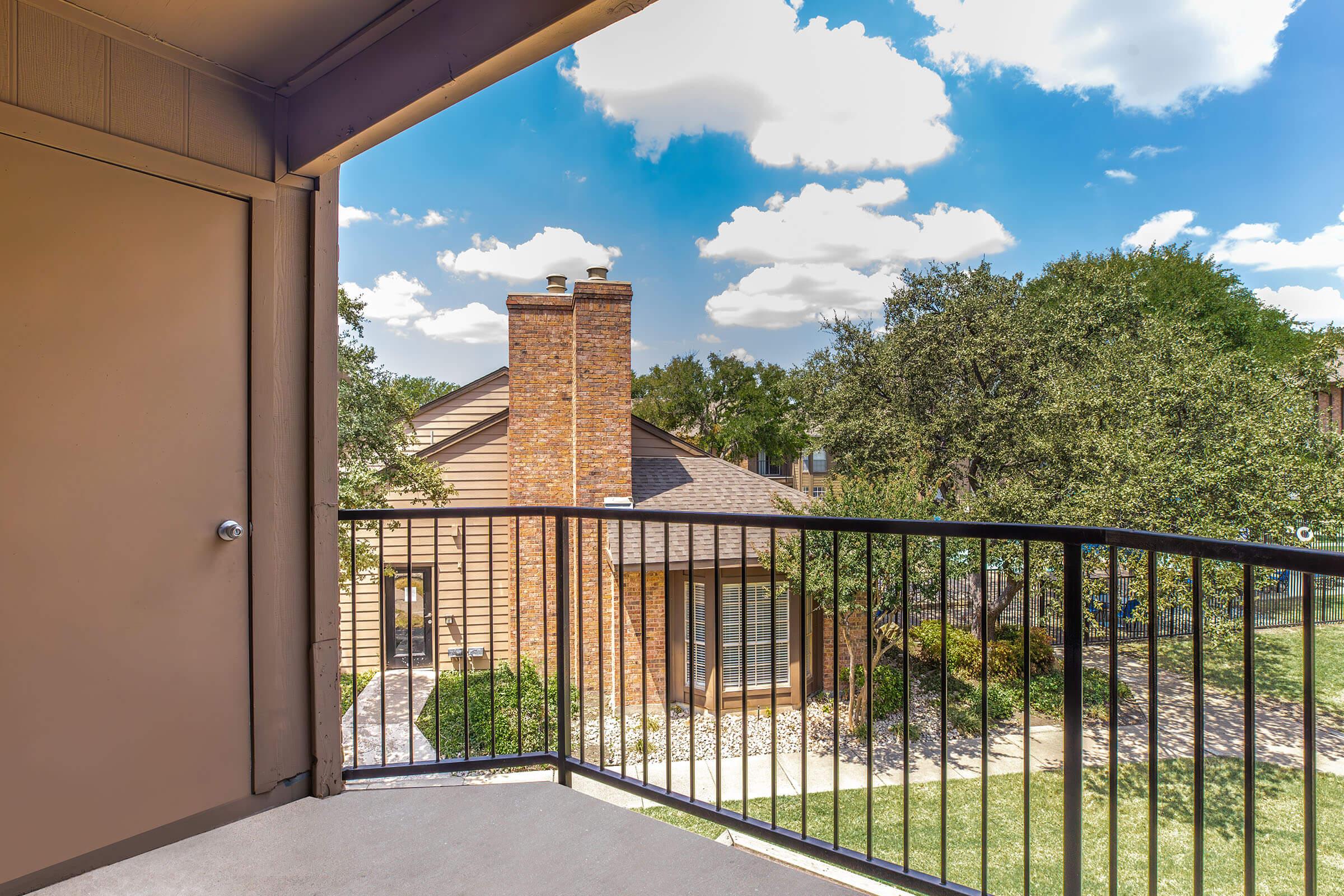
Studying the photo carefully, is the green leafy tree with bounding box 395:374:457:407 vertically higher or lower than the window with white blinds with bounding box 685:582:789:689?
higher

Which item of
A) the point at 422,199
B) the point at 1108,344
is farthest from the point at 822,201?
the point at 1108,344

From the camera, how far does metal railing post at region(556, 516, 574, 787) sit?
6.75 ft

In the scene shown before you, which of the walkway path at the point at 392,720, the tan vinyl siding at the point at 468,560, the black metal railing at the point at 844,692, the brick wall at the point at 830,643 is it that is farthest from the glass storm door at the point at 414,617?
the brick wall at the point at 830,643

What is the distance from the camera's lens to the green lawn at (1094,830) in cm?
605

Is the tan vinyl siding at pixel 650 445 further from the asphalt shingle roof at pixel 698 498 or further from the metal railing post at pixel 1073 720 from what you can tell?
the metal railing post at pixel 1073 720

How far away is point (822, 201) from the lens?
38.9 meters

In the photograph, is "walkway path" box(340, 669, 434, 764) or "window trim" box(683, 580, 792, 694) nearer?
"walkway path" box(340, 669, 434, 764)

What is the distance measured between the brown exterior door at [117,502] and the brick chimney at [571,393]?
6.90 m

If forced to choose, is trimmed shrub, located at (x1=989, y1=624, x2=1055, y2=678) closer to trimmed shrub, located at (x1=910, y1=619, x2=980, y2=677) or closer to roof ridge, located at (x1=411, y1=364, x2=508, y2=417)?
trimmed shrub, located at (x1=910, y1=619, x2=980, y2=677)

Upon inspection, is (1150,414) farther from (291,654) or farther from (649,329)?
(649,329)

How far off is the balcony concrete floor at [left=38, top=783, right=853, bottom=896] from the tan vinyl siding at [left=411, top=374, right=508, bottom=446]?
9768mm

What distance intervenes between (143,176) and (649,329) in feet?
95.6

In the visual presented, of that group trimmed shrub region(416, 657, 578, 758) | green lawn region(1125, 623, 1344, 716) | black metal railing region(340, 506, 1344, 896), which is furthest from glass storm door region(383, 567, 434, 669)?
green lawn region(1125, 623, 1344, 716)

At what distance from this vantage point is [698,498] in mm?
9359
